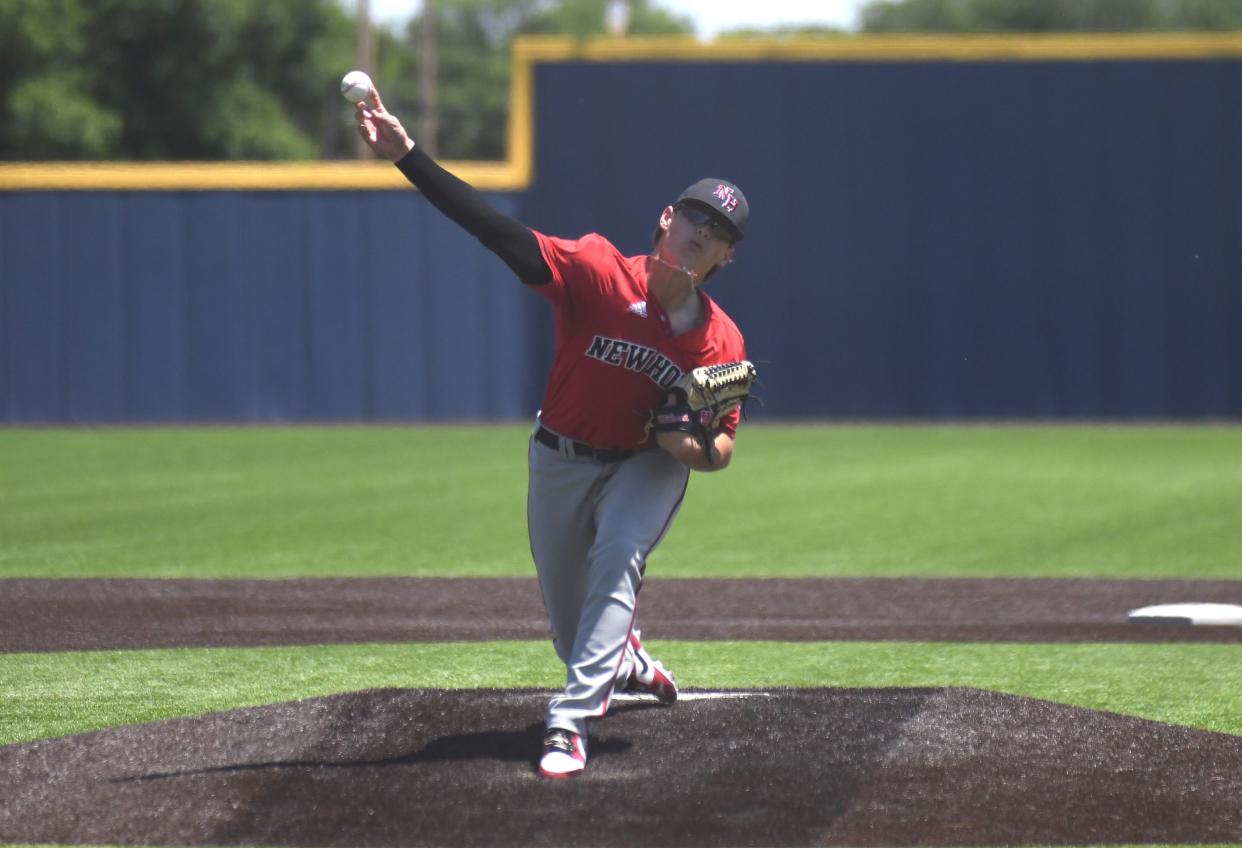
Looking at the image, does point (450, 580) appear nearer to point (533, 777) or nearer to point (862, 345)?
point (533, 777)

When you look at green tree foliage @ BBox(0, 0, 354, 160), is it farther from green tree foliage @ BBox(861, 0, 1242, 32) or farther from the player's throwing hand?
green tree foliage @ BBox(861, 0, 1242, 32)

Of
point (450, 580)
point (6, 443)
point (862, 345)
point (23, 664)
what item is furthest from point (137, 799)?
point (862, 345)

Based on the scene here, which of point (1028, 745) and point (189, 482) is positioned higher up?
point (1028, 745)

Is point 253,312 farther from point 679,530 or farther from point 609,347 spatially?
point 609,347

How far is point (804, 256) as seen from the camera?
22.8 m

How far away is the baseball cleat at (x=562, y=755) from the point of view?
5344 mm

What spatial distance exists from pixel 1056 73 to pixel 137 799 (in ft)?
63.9

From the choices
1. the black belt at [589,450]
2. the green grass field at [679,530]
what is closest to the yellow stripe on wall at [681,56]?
the green grass field at [679,530]

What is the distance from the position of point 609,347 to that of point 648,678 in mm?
1318

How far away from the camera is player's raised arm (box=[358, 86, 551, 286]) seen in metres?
5.25

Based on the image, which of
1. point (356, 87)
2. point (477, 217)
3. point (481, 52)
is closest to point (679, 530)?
point (477, 217)

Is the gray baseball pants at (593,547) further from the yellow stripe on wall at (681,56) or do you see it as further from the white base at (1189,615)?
the yellow stripe on wall at (681,56)

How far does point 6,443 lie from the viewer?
20.0 meters

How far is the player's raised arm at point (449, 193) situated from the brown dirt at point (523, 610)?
125 inches
